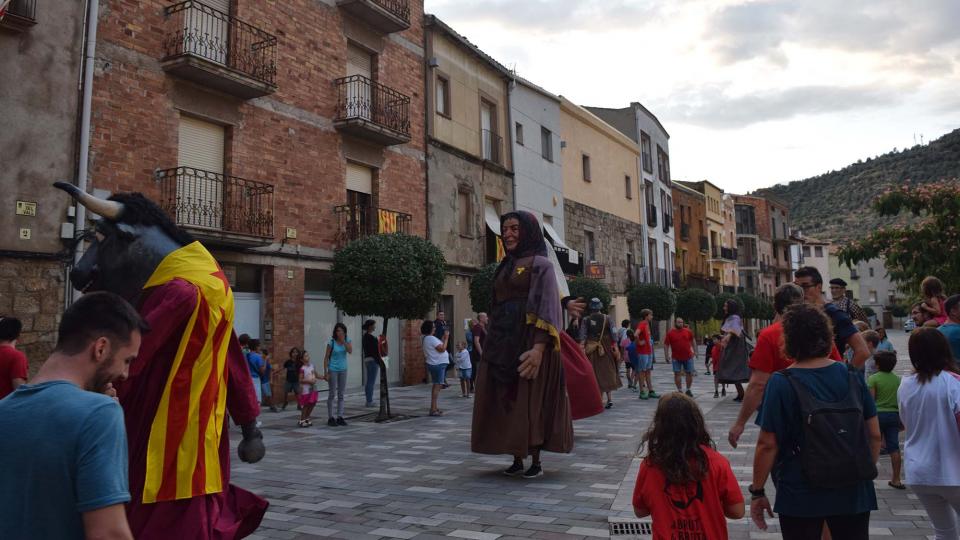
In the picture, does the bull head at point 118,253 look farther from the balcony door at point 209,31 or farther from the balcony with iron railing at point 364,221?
the balcony with iron railing at point 364,221

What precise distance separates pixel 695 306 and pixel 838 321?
1208 inches

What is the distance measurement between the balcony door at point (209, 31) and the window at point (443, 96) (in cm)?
759

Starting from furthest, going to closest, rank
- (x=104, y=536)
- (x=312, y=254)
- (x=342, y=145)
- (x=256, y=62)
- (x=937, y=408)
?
(x=342, y=145), (x=312, y=254), (x=256, y=62), (x=937, y=408), (x=104, y=536)

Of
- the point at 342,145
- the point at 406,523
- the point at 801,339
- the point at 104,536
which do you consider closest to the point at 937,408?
the point at 801,339

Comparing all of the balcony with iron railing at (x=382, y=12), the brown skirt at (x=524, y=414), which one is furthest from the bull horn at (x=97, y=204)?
the balcony with iron railing at (x=382, y=12)

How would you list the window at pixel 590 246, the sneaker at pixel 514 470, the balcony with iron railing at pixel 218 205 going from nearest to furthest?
the sneaker at pixel 514 470 < the balcony with iron railing at pixel 218 205 < the window at pixel 590 246

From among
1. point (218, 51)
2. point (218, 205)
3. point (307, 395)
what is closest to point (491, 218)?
point (218, 205)

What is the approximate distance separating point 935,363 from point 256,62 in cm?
1334

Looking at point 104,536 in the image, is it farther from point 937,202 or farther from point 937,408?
point 937,202

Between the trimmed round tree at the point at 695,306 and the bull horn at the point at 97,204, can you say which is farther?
the trimmed round tree at the point at 695,306

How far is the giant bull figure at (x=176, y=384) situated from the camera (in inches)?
109

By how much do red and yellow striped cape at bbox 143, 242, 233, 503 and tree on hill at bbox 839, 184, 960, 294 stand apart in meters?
12.7

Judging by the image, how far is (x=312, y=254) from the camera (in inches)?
607

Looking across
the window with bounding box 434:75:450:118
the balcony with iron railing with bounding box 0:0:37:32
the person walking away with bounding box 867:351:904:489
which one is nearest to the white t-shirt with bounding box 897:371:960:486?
the person walking away with bounding box 867:351:904:489
